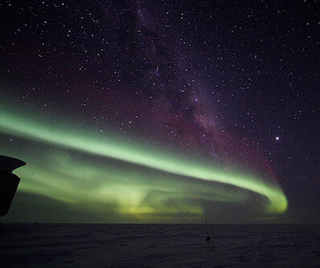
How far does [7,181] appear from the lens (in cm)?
2064

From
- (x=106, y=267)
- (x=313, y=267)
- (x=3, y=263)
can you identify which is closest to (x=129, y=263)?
(x=106, y=267)

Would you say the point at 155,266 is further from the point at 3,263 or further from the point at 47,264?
the point at 3,263

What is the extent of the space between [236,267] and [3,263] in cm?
1389

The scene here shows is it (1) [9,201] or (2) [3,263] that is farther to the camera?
(1) [9,201]

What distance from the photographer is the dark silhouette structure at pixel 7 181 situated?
66.4 ft

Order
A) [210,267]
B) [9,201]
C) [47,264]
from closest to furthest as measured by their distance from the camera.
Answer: [210,267] < [47,264] < [9,201]

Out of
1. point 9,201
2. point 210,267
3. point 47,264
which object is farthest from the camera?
point 9,201

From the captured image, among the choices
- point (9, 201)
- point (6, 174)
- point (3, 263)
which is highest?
point (6, 174)

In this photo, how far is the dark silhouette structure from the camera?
66.4 ft

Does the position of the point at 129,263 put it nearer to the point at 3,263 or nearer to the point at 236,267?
the point at 236,267

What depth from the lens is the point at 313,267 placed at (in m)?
10.5

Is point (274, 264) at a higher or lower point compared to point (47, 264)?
higher

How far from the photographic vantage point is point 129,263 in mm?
11625

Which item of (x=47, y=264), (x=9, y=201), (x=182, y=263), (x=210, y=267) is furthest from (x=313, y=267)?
(x=9, y=201)
